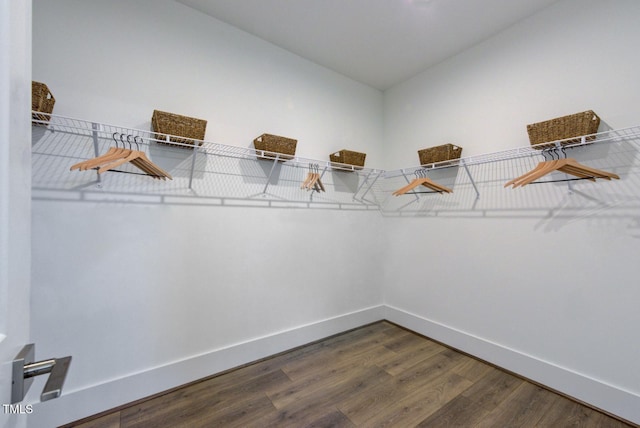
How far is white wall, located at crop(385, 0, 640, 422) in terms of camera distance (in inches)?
64.5

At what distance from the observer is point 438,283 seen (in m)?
2.57

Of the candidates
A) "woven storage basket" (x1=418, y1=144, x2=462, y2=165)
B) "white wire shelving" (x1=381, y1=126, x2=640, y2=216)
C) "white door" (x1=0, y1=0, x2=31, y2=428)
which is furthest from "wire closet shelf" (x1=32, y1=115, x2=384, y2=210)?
"white door" (x1=0, y1=0, x2=31, y2=428)

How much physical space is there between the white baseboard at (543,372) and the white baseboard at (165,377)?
3.27ft

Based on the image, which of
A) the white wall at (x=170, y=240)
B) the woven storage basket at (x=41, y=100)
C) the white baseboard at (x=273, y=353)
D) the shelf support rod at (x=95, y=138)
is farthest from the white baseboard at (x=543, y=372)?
the woven storage basket at (x=41, y=100)

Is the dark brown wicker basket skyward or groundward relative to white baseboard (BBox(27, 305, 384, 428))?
skyward

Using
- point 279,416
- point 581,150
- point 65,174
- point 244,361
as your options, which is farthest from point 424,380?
point 65,174

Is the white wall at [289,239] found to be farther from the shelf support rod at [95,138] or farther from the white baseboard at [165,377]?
the shelf support rod at [95,138]

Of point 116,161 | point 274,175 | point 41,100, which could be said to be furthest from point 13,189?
point 274,175

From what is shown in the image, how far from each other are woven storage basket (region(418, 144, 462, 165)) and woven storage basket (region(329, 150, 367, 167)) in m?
0.59

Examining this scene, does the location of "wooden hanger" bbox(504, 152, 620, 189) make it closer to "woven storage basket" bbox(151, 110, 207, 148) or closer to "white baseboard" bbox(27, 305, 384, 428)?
"white baseboard" bbox(27, 305, 384, 428)

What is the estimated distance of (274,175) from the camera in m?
2.35

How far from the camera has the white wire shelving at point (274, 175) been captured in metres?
1.57

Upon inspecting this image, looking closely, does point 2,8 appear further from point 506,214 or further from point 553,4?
point 553,4

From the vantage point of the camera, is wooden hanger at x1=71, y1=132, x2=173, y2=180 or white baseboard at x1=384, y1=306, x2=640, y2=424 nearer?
wooden hanger at x1=71, y1=132, x2=173, y2=180
